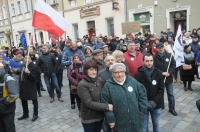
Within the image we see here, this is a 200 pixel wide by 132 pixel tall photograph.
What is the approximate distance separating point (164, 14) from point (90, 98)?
12.2 m

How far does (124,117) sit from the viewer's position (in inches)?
118

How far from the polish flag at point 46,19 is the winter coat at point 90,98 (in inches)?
124

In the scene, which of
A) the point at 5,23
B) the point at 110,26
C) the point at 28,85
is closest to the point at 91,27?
the point at 110,26

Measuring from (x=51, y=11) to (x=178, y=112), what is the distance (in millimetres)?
4362

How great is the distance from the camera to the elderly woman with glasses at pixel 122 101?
297 cm

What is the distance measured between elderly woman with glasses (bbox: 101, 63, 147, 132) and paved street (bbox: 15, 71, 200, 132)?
1.90 m

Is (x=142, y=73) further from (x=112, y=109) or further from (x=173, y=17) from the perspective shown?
(x=173, y=17)

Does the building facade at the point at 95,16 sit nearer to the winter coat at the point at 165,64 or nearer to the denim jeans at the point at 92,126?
the winter coat at the point at 165,64

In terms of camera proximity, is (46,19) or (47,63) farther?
(47,63)

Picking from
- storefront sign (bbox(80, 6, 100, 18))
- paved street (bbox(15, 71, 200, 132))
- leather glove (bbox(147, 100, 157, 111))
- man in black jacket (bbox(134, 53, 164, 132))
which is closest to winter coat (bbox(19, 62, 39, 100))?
paved street (bbox(15, 71, 200, 132))

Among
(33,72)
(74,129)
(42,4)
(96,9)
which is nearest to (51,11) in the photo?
(42,4)

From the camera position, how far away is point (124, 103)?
9.70ft

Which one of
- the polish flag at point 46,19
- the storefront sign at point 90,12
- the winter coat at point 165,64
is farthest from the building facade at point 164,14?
the polish flag at point 46,19

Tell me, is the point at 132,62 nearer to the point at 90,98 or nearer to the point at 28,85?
the point at 90,98
